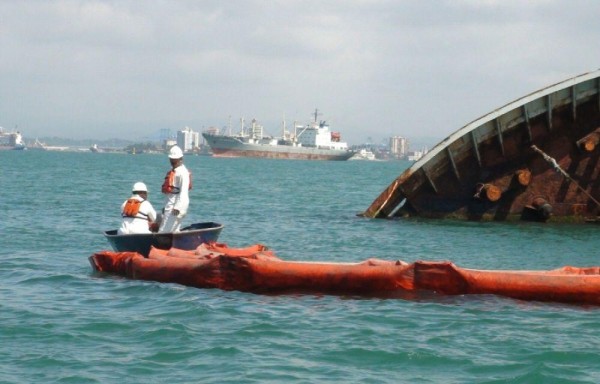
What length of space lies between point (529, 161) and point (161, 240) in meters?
13.7

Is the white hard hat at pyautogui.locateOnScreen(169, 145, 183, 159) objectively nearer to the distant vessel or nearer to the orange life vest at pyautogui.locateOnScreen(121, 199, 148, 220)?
the orange life vest at pyautogui.locateOnScreen(121, 199, 148, 220)

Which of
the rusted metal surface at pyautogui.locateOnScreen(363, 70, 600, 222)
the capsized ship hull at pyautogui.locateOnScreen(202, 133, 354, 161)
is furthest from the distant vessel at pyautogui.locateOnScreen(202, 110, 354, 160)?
the rusted metal surface at pyautogui.locateOnScreen(363, 70, 600, 222)

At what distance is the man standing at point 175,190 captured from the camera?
56.1 feet

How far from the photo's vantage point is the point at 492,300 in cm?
1447

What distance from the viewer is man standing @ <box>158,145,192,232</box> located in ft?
56.1

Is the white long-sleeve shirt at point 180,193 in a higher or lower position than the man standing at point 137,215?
higher

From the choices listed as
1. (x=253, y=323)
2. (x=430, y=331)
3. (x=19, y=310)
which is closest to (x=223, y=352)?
(x=253, y=323)

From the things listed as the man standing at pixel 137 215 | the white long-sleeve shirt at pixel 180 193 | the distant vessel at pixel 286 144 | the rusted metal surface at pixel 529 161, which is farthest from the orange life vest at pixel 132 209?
the distant vessel at pixel 286 144

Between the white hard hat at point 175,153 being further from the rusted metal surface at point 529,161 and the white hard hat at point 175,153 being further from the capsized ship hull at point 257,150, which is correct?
the capsized ship hull at point 257,150

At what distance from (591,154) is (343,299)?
48.6ft

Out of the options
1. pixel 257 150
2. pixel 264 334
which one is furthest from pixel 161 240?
pixel 257 150

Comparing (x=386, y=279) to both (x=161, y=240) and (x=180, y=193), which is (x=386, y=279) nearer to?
(x=180, y=193)

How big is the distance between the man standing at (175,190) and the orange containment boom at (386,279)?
1793 millimetres

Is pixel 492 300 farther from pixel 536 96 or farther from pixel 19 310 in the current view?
pixel 536 96
